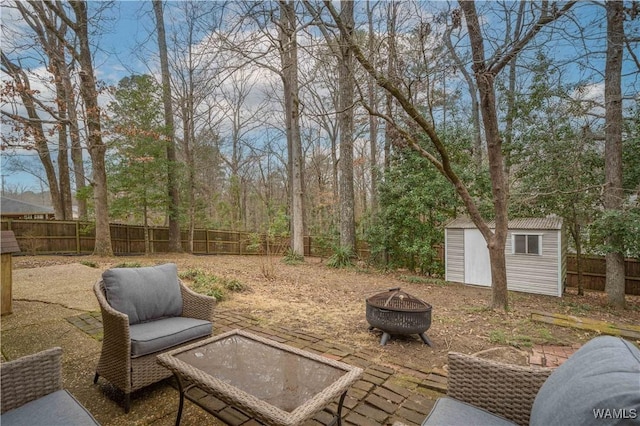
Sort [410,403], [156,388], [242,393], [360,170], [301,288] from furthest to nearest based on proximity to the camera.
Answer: [360,170]
[301,288]
[156,388]
[410,403]
[242,393]

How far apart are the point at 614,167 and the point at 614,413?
27.3 feet

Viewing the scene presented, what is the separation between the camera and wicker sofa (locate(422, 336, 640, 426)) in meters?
0.97

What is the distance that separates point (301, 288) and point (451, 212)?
18.6ft

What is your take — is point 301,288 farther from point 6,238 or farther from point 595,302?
point 595,302

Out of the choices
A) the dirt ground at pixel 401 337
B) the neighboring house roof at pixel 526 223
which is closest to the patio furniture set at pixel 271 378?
the dirt ground at pixel 401 337

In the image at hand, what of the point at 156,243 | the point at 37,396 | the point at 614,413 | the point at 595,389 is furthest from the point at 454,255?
the point at 156,243

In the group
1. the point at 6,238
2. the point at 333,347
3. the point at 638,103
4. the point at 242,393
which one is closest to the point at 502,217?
the point at 333,347

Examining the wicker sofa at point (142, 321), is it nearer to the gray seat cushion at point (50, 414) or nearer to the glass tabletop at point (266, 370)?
the glass tabletop at point (266, 370)

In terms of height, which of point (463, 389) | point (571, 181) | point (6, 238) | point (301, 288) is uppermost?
point (571, 181)

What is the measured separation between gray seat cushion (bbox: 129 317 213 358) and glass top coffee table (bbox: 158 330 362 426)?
361 millimetres

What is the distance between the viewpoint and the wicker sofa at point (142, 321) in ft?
7.32

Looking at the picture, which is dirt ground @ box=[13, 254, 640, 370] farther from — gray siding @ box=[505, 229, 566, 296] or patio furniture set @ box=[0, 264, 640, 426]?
patio furniture set @ box=[0, 264, 640, 426]

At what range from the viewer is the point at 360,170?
1839 cm

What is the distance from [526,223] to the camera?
8.32m
